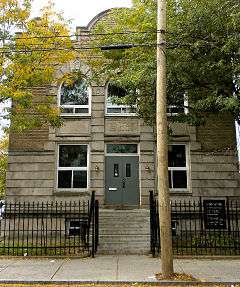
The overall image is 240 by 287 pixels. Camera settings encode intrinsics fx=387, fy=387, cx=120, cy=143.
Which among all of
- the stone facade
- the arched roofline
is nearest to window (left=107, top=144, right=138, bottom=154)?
the stone facade

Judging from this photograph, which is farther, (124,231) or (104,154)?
(104,154)

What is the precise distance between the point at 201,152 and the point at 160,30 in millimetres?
8910

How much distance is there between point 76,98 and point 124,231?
7230 millimetres

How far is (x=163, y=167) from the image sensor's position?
32.4 feet

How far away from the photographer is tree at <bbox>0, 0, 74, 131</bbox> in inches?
543

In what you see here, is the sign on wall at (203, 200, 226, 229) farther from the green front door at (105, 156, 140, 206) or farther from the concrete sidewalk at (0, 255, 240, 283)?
the concrete sidewalk at (0, 255, 240, 283)

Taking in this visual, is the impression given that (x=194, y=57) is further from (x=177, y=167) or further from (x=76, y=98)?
(x=76, y=98)

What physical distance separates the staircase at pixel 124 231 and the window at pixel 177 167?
2.25m

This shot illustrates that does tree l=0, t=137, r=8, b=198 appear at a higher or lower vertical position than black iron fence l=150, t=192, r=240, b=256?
higher

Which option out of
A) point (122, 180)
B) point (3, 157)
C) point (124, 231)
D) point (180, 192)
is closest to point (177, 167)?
point (180, 192)

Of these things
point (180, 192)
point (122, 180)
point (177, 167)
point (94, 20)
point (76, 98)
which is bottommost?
point (180, 192)

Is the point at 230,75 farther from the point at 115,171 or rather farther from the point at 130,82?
the point at 115,171

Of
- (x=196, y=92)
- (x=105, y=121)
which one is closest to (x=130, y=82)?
(x=196, y=92)

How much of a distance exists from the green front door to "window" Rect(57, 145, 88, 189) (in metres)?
1.09
